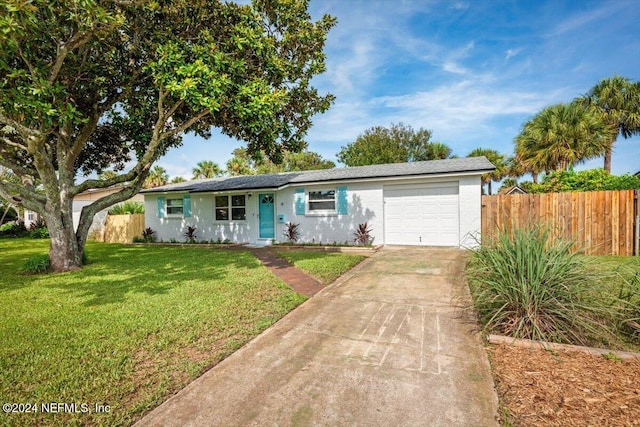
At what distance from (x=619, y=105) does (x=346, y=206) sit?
59.5 feet

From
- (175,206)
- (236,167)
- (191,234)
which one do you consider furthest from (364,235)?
(236,167)

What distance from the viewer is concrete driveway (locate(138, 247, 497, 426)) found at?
7.68ft

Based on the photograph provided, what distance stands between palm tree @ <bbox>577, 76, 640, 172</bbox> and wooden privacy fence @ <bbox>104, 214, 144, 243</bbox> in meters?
27.0

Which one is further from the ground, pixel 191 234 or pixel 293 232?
pixel 293 232

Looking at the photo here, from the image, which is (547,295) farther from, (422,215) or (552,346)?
(422,215)

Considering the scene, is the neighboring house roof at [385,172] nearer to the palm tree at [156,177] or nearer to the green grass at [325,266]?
the green grass at [325,266]

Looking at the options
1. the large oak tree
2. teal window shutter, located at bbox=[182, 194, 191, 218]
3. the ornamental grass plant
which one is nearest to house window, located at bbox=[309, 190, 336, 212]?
the large oak tree

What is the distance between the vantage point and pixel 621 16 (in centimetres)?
809

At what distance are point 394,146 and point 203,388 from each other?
3292 centimetres

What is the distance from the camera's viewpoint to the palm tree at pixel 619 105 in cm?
1716

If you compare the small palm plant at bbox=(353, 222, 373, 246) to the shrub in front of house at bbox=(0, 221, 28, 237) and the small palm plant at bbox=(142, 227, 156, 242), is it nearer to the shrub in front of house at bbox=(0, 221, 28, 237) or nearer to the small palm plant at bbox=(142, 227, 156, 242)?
the small palm plant at bbox=(142, 227, 156, 242)

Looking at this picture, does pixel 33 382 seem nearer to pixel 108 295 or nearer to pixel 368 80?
pixel 108 295

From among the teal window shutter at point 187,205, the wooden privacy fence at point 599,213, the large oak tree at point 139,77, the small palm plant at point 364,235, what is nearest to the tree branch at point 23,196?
the large oak tree at point 139,77

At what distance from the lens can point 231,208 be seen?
14789 mm
